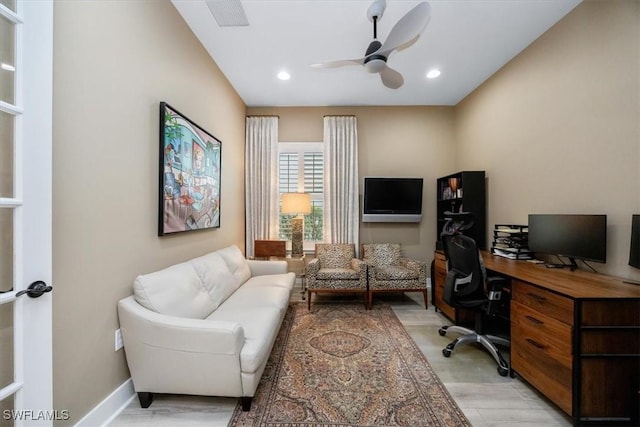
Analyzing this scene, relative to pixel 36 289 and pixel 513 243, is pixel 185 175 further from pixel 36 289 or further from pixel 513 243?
pixel 513 243

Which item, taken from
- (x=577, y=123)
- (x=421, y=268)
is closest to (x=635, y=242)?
(x=577, y=123)

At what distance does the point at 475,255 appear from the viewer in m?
2.16

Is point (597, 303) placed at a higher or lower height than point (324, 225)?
lower

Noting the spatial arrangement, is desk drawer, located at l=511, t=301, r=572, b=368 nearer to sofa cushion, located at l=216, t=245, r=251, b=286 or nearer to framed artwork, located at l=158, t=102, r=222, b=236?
sofa cushion, located at l=216, t=245, r=251, b=286

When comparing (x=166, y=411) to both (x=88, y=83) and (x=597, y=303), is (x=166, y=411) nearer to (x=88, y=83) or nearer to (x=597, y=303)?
(x=88, y=83)

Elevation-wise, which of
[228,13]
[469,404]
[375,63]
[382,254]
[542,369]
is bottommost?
[469,404]

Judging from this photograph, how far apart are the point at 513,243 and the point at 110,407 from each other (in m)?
3.64

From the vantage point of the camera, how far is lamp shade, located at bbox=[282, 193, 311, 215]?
388cm

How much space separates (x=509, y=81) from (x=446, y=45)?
973 mm

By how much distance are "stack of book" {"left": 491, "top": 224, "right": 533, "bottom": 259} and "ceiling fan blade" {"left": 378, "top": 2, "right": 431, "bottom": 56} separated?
2.18 metres

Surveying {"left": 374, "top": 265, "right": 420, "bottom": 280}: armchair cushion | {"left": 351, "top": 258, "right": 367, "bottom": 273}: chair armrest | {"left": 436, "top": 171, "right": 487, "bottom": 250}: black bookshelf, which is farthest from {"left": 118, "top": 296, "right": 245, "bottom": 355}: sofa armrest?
{"left": 436, "top": 171, "right": 487, "bottom": 250}: black bookshelf

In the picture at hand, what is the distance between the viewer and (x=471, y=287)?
2221mm

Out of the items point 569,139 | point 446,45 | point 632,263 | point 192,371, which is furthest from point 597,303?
point 446,45

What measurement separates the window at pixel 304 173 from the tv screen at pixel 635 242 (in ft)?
11.0
